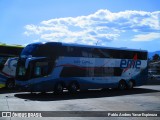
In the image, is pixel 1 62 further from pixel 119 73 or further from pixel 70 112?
pixel 70 112

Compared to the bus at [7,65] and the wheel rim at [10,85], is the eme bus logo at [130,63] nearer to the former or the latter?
the bus at [7,65]

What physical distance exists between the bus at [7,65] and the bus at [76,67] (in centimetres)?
466

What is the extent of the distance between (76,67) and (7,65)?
591 centimetres

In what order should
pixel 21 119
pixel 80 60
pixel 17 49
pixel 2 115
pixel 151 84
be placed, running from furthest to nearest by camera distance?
pixel 151 84 → pixel 17 49 → pixel 80 60 → pixel 2 115 → pixel 21 119

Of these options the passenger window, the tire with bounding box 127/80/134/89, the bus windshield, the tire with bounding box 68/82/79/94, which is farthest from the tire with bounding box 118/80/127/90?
the bus windshield

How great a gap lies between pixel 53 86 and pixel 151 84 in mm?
18398

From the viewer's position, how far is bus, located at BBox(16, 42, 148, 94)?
78.8 feet

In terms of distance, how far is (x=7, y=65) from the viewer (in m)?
29.1

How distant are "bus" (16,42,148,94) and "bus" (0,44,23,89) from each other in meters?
4.66

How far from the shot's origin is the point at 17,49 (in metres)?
30.7

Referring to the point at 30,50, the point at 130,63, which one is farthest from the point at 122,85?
the point at 30,50

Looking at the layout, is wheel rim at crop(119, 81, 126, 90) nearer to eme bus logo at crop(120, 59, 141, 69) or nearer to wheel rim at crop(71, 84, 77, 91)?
eme bus logo at crop(120, 59, 141, 69)

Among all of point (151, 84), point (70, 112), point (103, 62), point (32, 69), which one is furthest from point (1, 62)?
point (151, 84)

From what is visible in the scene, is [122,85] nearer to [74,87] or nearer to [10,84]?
[74,87]
